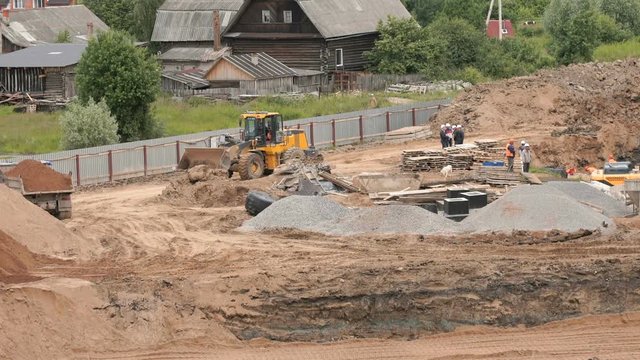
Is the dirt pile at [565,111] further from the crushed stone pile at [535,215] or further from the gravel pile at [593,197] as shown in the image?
the crushed stone pile at [535,215]

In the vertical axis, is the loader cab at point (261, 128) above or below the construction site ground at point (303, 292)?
above

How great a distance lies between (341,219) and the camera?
30.0 metres

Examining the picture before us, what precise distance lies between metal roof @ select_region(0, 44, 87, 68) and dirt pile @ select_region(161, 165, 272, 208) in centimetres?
2334

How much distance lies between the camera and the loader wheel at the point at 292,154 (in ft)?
124

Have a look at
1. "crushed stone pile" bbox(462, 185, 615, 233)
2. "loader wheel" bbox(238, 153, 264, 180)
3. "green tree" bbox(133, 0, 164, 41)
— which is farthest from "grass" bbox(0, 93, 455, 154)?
"crushed stone pile" bbox(462, 185, 615, 233)

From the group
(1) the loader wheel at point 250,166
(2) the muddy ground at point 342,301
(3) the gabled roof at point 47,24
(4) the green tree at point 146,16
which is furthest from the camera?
(4) the green tree at point 146,16

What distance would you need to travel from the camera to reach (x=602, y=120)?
156 feet

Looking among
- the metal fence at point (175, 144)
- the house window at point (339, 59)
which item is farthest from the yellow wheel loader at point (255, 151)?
the house window at point (339, 59)

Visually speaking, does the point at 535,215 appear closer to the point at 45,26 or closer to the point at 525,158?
the point at 525,158

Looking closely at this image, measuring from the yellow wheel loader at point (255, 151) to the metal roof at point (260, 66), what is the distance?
19620 millimetres

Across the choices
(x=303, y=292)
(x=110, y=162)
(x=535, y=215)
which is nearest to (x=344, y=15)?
(x=110, y=162)

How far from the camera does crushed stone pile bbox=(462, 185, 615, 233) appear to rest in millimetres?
28469

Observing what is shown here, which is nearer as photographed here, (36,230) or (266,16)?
(36,230)

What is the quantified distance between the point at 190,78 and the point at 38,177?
29.0 meters
